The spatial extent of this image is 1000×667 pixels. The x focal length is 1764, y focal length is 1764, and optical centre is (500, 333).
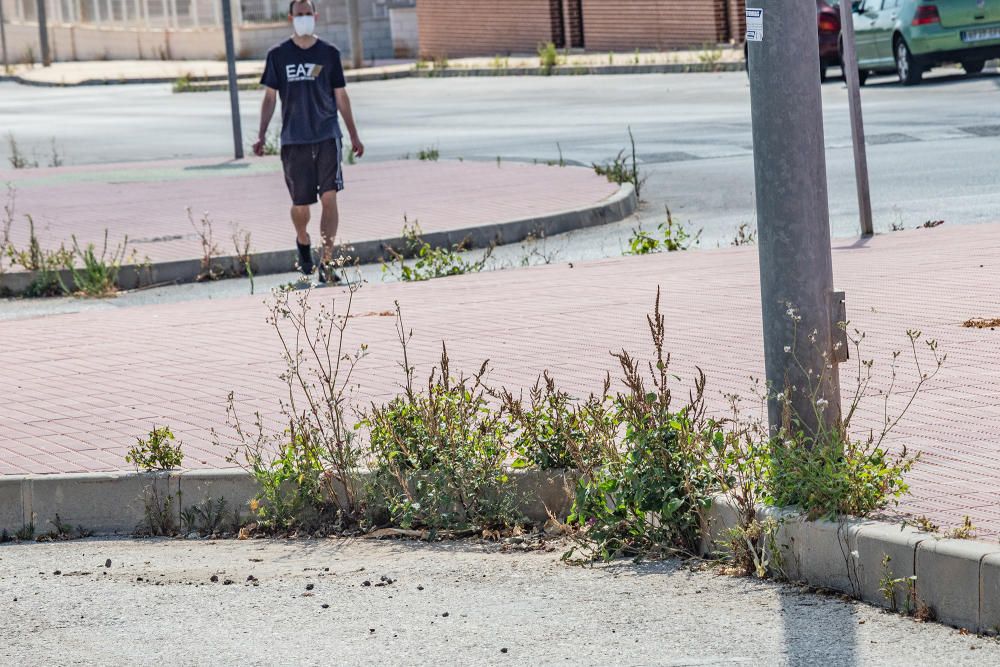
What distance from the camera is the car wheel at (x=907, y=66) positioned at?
2552 centimetres

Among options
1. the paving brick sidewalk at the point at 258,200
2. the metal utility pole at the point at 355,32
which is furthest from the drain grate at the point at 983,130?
the metal utility pole at the point at 355,32

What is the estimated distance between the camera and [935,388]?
6.77m

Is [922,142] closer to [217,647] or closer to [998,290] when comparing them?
[998,290]

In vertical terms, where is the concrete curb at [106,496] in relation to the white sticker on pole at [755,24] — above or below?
below

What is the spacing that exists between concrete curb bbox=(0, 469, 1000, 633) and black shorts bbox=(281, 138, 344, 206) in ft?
18.3

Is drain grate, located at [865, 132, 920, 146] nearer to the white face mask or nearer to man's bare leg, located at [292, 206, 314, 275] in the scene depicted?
man's bare leg, located at [292, 206, 314, 275]

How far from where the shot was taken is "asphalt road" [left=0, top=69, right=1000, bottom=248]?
14.4 meters

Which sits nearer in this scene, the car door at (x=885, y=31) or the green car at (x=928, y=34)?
the green car at (x=928, y=34)

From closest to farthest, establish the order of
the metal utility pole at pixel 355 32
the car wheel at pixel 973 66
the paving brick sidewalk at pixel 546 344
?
1. the paving brick sidewalk at pixel 546 344
2. the car wheel at pixel 973 66
3. the metal utility pole at pixel 355 32

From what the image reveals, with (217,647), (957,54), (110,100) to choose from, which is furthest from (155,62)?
(217,647)

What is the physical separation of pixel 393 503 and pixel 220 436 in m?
1.16

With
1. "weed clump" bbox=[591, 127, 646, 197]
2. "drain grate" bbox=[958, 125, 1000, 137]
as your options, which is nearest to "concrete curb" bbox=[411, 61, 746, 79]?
"drain grate" bbox=[958, 125, 1000, 137]

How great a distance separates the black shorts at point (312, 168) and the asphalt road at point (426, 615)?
6073 mm

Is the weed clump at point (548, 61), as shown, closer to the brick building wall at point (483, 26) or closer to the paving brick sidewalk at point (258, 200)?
the brick building wall at point (483, 26)
